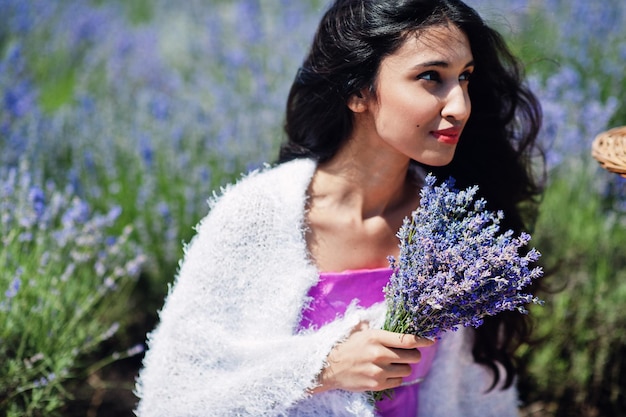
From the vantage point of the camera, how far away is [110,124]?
3.12 metres

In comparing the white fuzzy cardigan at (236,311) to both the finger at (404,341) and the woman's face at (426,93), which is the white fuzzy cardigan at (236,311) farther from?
the woman's face at (426,93)

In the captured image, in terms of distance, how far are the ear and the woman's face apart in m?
0.06

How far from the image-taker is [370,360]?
5.07 ft

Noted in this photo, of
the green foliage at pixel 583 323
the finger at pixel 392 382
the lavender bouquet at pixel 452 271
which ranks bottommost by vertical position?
the finger at pixel 392 382

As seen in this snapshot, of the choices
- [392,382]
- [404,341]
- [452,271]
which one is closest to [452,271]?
[452,271]

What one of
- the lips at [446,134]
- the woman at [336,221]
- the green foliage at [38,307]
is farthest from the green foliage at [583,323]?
the green foliage at [38,307]

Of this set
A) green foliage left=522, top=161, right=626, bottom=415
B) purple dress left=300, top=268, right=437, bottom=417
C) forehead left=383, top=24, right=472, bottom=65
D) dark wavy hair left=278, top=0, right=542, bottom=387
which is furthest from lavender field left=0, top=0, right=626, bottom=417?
purple dress left=300, top=268, right=437, bottom=417

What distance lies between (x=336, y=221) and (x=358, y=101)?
0.97 ft

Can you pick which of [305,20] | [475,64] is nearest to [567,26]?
[305,20]

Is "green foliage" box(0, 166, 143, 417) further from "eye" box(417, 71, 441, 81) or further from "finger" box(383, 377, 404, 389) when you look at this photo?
"eye" box(417, 71, 441, 81)

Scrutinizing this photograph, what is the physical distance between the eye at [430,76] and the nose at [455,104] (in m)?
0.04

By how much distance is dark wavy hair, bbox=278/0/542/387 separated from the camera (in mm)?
1636

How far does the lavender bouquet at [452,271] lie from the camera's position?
1399 mm

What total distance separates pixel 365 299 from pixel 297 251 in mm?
208
